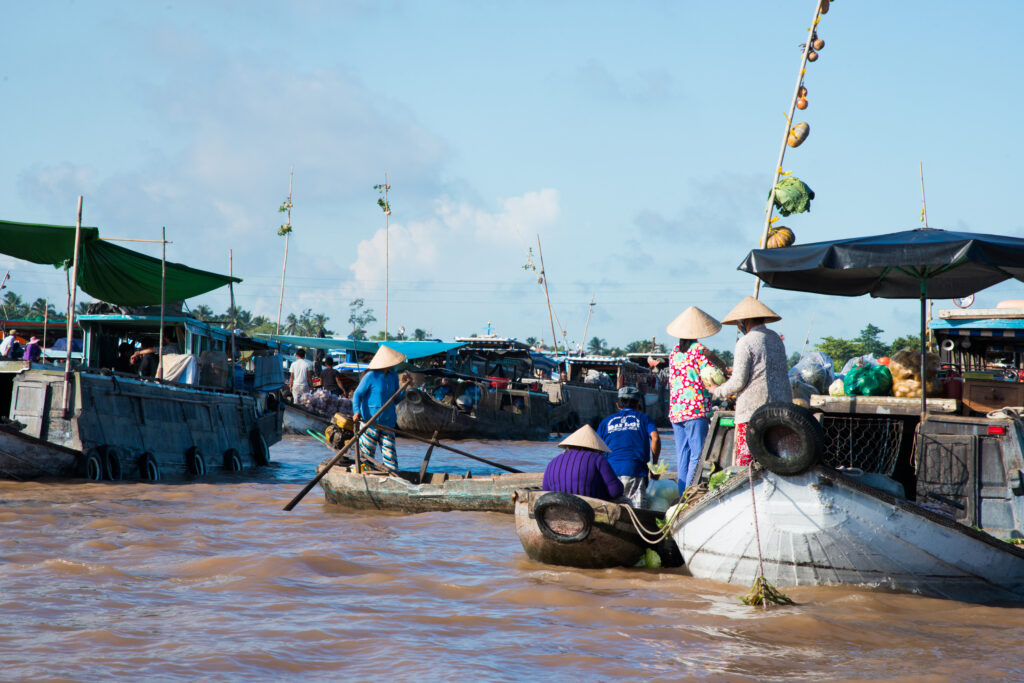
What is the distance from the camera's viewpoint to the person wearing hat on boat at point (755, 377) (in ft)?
21.8

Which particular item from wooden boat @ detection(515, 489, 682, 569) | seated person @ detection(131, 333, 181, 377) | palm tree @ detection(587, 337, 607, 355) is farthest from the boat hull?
palm tree @ detection(587, 337, 607, 355)

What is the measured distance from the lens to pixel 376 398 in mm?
10516

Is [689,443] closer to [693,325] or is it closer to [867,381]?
[693,325]

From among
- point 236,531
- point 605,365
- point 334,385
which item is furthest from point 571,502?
point 605,365

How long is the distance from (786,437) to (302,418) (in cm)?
1801

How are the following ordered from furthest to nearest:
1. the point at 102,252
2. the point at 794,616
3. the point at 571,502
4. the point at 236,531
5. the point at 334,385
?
1. the point at 334,385
2. the point at 102,252
3. the point at 236,531
4. the point at 571,502
5. the point at 794,616

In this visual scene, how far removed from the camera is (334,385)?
23.8 m

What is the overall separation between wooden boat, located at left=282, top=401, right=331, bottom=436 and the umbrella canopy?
1506 centimetres

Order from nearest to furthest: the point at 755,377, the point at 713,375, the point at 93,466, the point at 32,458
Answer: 1. the point at 755,377
2. the point at 713,375
3. the point at 32,458
4. the point at 93,466

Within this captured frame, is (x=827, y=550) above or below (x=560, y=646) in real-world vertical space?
above

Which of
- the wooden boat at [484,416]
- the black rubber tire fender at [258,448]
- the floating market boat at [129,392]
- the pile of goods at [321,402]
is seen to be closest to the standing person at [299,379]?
the pile of goods at [321,402]

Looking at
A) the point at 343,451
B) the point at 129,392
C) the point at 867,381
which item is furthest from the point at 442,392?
the point at 867,381

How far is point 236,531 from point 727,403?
4950 millimetres

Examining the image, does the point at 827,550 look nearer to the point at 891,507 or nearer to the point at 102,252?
the point at 891,507
